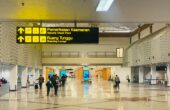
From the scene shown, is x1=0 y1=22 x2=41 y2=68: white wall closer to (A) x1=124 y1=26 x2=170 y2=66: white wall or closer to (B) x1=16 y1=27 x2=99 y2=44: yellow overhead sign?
(B) x1=16 y1=27 x2=99 y2=44: yellow overhead sign

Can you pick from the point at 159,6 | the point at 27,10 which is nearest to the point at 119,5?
the point at 159,6

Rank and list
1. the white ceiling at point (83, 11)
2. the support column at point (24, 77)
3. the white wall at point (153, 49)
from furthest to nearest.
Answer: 1. the support column at point (24, 77)
2. the white wall at point (153, 49)
3. the white ceiling at point (83, 11)

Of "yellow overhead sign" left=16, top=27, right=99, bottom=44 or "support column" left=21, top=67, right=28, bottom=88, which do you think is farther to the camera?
"support column" left=21, top=67, right=28, bottom=88

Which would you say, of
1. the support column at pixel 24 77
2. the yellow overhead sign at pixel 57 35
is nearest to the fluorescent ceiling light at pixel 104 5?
the yellow overhead sign at pixel 57 35

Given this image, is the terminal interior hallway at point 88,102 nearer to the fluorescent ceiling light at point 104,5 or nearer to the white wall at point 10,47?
the white wall at point 10,47

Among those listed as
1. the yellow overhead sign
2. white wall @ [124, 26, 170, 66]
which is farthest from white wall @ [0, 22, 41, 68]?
white wall @ [124, 26, 170, 66]

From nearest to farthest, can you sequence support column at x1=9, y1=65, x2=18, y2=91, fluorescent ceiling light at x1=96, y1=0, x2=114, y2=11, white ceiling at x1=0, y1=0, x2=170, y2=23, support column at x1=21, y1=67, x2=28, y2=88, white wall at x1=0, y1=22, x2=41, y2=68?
fluorescent ceiling light at x1=96, y1=0, x2=114, y2=11 < white ceiling at x1=0, y1=0, x2=170, y2=23 < white wall at x1=0, y1=22, x2=41, y2=68 < support column at x1=9, y1=65, x2=18, y2=91 < support column at x1=21, y1=67, x2=28, y2=88

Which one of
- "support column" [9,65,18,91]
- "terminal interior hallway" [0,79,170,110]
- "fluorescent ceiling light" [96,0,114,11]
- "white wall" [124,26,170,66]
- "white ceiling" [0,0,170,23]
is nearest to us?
"fluorescent ceiling light" [96,0,114,11]

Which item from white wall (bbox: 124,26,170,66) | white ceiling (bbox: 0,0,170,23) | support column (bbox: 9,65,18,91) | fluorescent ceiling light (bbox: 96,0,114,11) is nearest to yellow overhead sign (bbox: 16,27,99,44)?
white ceiling (bbox: 0,0,170,23)

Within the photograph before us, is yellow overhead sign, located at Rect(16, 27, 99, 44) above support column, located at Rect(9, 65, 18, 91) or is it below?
above

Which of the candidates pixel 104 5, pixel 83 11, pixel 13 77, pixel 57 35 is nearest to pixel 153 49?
pixel 13 77

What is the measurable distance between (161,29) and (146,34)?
8.44m

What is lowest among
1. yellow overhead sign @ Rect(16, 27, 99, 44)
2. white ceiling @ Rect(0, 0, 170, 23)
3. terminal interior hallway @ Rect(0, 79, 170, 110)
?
terminal interior hallway @ Rect(0, 79, 170, 110)

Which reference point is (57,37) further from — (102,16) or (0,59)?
(0,59)
